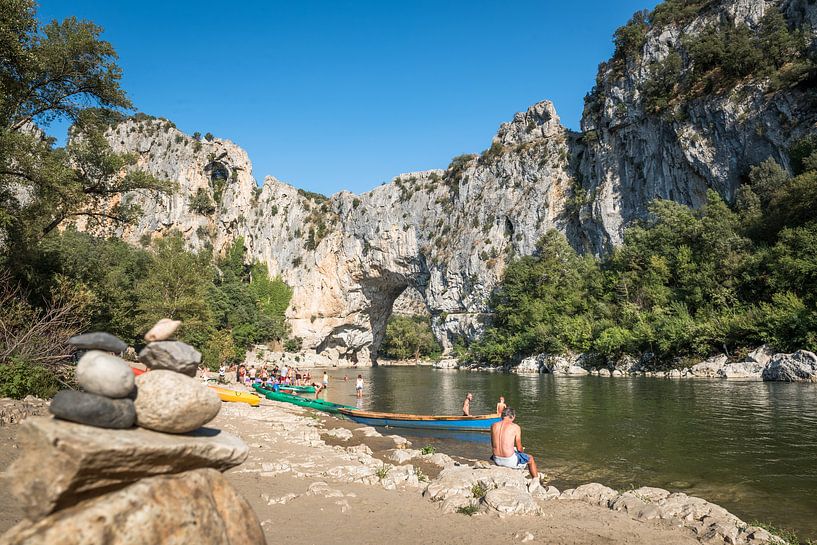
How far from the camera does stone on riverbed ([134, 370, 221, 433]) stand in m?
→ 3.34

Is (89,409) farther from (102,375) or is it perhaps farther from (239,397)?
(239,397)

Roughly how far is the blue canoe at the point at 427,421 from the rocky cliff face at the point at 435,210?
41729 millimetres

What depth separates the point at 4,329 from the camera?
11.2 meters

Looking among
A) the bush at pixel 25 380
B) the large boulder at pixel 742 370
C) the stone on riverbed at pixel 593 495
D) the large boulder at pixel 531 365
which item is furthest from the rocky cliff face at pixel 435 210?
the bush at pixel 25 380

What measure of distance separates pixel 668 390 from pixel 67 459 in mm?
25940

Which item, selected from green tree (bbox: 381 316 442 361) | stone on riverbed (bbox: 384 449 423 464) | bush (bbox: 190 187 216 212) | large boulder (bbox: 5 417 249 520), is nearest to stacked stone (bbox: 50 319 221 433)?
large boulder (bbox: 5 417 249 520)

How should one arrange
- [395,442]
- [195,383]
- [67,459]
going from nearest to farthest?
1. [67,459]
2. [195,383]
3. [395,442]

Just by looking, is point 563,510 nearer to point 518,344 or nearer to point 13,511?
point 13,511

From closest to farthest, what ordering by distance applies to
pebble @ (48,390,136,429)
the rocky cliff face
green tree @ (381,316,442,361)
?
pebble @ (48,390,136,429) → the rocky cliff face → green tree @ (381,316,442,361)

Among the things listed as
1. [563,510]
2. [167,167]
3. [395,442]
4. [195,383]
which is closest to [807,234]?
[395,442]

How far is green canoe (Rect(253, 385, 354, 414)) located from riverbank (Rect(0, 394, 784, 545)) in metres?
10.2

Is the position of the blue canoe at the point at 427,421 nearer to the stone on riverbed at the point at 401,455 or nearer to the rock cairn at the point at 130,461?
the stone on riverbed at the point at 401,455

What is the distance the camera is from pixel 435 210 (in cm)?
7088

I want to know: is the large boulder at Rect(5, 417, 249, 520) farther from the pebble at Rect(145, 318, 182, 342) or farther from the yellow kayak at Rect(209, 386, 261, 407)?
the yellow kayak at Rect(209, 386, 261, 407)
